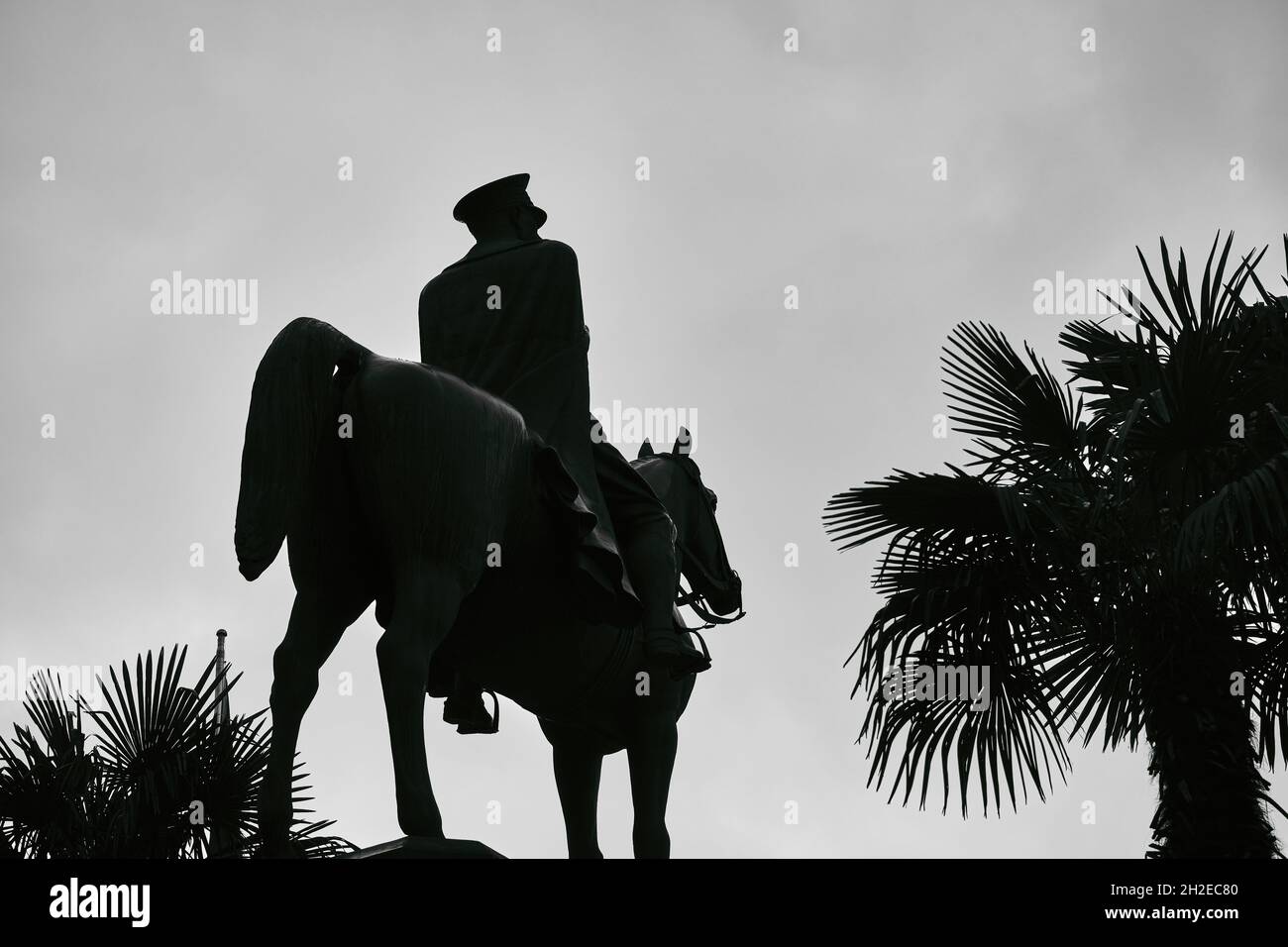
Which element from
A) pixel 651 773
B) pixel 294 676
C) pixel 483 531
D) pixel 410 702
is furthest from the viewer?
pixel 651 773

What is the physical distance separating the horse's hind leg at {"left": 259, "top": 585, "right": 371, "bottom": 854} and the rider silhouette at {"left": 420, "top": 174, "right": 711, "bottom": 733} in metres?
1.12

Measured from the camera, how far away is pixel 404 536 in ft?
19.9

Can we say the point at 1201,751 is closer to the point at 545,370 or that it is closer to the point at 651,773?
the point at 651,773

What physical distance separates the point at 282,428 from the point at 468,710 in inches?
78.3

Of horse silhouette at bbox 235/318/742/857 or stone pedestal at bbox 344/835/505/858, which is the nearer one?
stone pedestal at bbox 344/835/505/858

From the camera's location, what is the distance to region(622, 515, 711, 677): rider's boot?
7.09 m

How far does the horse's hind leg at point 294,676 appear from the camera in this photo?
5.88m

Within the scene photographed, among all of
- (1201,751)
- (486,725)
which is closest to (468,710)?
(486,725)

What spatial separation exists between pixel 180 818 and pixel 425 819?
4.77 m

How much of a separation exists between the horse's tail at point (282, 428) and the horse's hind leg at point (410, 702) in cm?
54

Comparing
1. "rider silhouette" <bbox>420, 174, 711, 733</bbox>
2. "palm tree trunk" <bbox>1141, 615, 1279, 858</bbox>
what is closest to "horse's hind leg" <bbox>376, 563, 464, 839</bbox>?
"rider silhouette" <bbox>420, 174, 711, 733</bbox>

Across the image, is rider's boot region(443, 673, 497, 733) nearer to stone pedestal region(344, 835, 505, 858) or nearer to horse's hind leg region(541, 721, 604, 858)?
horse's hind leg region(541, 721, 604, 858)
